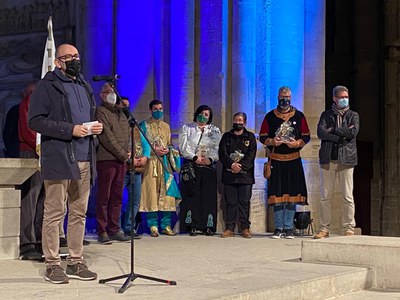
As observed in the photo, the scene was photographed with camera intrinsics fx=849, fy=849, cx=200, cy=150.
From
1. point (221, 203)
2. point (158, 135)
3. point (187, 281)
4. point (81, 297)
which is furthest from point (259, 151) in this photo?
point (81, 297)

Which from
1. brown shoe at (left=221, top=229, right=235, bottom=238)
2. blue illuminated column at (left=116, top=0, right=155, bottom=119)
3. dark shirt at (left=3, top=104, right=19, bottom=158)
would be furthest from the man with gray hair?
dark shirt at (left=3, top=104, right=19, bottom=158)

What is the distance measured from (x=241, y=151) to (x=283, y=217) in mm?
1085

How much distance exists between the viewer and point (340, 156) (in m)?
10.8

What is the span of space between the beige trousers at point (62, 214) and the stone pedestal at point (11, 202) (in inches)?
58.3

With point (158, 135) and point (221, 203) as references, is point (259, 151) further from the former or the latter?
point (158, 135)

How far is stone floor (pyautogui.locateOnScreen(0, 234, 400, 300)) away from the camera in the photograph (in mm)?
6383

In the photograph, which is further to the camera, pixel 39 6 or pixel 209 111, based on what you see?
pixel 39 6

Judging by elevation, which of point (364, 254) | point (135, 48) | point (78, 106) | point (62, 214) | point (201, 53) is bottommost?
point (364, 254)

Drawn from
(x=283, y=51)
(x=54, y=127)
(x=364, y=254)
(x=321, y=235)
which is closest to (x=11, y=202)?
(x=54, y=127)

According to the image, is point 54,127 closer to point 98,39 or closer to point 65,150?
point 65,150

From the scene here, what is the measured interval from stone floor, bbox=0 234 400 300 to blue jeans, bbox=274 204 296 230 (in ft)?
3.20

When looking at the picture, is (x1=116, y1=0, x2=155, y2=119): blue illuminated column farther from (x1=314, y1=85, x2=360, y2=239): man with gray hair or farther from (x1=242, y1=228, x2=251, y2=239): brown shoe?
(x1=314, y1=85, x2=360, y2=239): man with gray hair

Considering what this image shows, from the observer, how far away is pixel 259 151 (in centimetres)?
1302

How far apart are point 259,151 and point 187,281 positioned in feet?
20.3
